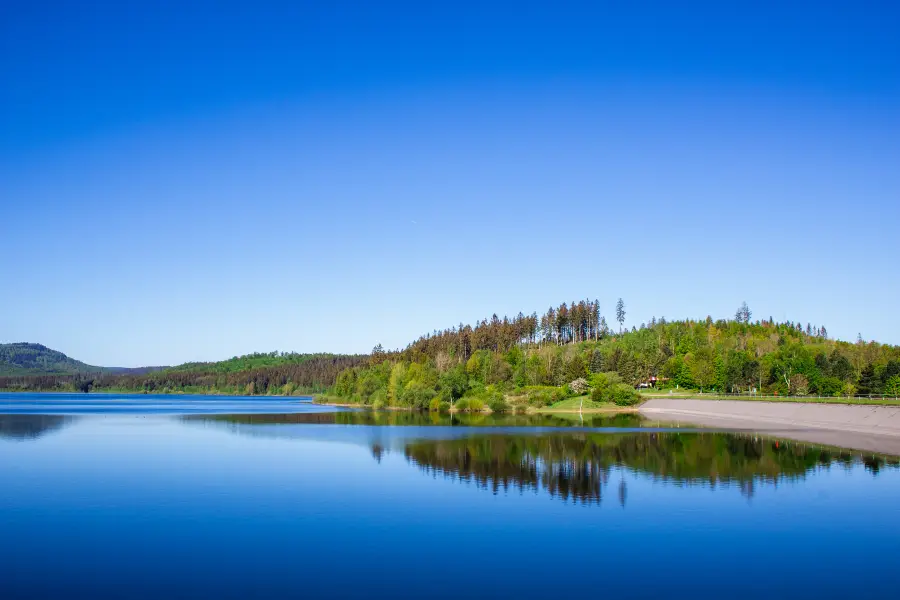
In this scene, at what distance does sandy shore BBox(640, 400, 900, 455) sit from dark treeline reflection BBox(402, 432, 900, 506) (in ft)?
21.6

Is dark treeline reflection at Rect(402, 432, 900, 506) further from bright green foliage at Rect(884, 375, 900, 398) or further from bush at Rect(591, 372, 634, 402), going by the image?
bush at Rect(591, 372, 634, 402)

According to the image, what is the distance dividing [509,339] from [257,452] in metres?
131

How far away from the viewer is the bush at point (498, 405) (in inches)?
4972

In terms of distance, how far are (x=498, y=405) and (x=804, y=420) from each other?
53.4 meters

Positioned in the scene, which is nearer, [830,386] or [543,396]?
[830,386]

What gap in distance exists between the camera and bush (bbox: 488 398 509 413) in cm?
12629

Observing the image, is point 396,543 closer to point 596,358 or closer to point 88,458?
point 88,458

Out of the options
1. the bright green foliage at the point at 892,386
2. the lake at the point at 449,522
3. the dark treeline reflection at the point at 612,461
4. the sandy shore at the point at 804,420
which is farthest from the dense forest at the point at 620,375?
the lake at the point at 449,522

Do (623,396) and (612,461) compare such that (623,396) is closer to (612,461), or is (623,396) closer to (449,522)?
(612,461)

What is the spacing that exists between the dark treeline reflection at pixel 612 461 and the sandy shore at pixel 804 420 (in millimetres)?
6587

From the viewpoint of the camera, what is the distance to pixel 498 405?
126 meters

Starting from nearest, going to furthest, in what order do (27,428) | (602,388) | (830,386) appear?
1. (27,428)
2. (830,386)
3. (602,388)

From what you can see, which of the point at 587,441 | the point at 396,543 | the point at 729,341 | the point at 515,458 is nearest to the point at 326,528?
the point at 396,543

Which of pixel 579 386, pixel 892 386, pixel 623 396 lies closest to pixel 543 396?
pixel 579 386
